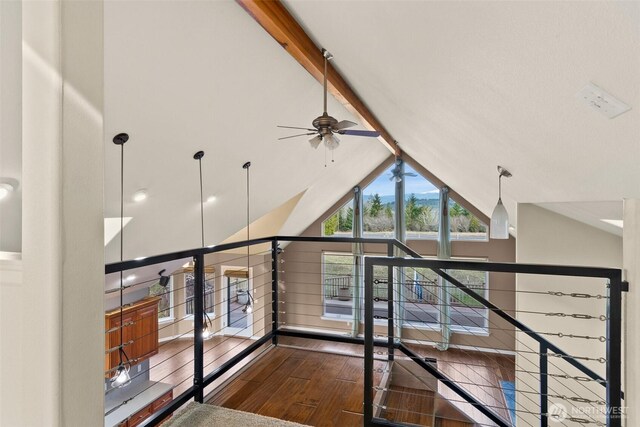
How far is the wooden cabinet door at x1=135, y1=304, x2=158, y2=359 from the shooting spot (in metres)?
5.88

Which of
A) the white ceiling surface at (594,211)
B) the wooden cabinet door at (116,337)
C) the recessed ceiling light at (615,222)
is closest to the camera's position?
the white ceiling surface at (594,211)

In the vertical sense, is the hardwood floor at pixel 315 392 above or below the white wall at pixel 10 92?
A: below

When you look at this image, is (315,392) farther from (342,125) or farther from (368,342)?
(342,125)

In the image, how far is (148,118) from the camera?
7.86ft

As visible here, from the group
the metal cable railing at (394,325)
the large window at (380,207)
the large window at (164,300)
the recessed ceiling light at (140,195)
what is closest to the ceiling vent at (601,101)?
the metal cable railing at (394,325)

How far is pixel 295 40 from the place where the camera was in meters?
2.31

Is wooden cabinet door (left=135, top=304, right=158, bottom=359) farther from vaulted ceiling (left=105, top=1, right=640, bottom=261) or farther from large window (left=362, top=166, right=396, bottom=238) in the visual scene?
large window (left=362, top=166, right=396, bottom=238)

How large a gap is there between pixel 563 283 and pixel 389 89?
2742 mm

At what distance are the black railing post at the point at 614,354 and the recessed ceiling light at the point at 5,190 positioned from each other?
221 centimetres

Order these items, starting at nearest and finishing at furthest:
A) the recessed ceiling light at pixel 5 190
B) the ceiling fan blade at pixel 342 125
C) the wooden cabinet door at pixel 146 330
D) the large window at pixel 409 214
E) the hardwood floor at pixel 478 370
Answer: the recessed ceiling light at pixel 5 190, the ceiling fan blade at pixel 342 125, the hardwood floor at pixel 478 370, the wooden cabinet door at pixel 146 330, the large window at pixel 409 214

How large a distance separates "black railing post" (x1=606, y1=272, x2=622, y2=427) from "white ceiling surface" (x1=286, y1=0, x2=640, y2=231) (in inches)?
22.3

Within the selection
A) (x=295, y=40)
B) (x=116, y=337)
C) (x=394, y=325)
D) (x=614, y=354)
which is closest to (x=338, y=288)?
(x=394, y=325)

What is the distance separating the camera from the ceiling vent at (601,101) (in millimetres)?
1171

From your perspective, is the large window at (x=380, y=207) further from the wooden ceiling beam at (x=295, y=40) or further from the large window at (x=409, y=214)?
the wooden ceiling beam at (x=295, y=40)
